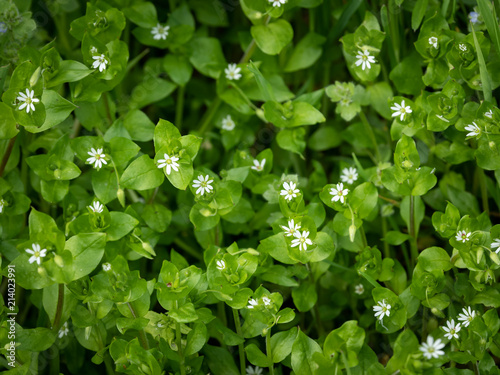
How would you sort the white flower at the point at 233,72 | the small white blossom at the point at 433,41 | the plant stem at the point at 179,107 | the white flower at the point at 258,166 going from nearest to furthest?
the small white blossom at the point at 433,41, the white flower at the point at 258,166, the white flower at the point at 233,72, the plant stem at the point at 179,107

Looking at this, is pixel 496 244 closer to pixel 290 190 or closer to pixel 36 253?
pixel 290 190

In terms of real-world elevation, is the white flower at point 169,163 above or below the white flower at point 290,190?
above

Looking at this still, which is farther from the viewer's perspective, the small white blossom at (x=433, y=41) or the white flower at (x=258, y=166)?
the white flower at (x=258, y=166)

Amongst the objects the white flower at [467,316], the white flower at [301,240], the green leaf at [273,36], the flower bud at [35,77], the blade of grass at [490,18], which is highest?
the blade of grass at [490,18]

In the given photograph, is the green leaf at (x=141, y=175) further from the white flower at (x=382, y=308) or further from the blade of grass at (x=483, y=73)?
the blade of grass at (x=483, y=73)

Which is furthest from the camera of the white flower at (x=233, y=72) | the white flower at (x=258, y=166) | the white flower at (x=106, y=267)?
the white flower at (x=233, y=72)

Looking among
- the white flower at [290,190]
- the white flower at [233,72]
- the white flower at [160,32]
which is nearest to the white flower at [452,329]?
the white flower at [290,190]

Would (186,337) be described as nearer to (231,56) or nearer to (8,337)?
(8,337)

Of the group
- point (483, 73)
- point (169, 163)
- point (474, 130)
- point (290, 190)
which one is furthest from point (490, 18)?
point (169, 163)

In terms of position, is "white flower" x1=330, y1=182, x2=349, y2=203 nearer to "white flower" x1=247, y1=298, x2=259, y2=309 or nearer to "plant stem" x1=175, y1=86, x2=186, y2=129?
"white flower" x1=247, y1=298, x2=259, y2=309
